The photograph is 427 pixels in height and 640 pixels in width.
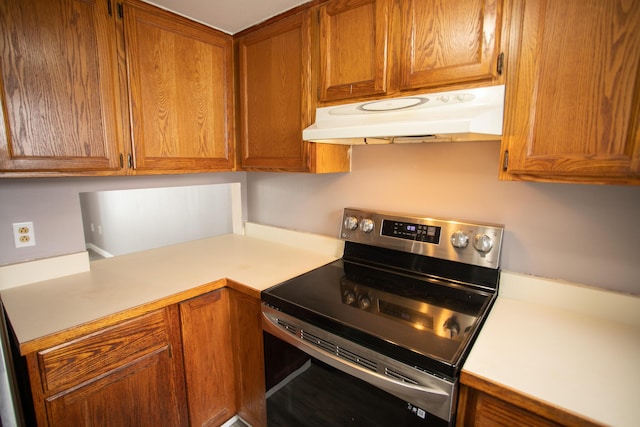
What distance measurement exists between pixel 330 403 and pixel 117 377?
0.78 m

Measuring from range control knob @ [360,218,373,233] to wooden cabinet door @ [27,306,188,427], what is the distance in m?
0.91

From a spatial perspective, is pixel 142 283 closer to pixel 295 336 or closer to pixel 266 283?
pixel 266 283

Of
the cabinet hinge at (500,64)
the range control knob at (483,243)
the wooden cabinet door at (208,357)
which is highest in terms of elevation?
the cabinet hinge at (500,64)

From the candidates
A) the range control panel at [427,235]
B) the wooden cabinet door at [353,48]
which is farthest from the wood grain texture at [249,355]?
the wooden cabinet door at [353,48]

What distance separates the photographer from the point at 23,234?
1.42m

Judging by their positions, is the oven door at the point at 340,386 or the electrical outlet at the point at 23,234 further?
the electrical outlet at the point at 23,234

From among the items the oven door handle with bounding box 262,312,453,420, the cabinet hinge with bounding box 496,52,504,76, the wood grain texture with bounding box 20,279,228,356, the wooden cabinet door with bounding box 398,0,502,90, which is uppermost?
the wooden cabinet door with bounding box 398,0,502,90

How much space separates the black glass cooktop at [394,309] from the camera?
923 mm

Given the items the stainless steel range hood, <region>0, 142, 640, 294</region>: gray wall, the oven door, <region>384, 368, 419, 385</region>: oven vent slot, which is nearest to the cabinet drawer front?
the oven door

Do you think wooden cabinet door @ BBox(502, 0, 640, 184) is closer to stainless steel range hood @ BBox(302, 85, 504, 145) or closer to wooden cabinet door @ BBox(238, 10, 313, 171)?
stainless steel range hood @ BBox(302, 85, 504, 145)

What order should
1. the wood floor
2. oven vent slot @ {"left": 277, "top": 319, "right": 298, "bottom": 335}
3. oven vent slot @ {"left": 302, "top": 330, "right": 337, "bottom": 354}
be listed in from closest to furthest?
the wood floor, oven vent slot @ {"left": 302, "top": 330, "right": 337, "bottom": 354}, oven vent slot @ {"left": 277, "top": 319, "right": 298, "bottom": 335}

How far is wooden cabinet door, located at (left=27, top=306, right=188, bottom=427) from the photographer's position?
104 cm

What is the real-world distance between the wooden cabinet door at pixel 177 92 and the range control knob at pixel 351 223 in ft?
2.49

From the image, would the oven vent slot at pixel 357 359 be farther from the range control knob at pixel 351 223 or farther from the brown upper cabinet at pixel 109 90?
the brown upper cabinet at pixel 109 90
